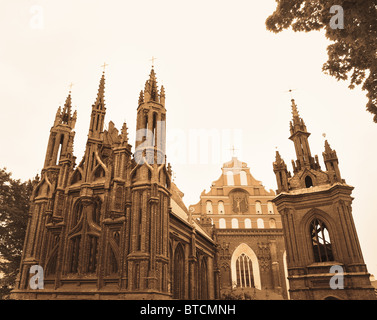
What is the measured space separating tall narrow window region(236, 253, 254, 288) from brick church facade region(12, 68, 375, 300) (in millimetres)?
6185

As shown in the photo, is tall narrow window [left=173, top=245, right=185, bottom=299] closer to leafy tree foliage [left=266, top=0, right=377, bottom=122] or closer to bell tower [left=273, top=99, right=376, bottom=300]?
bell tower [left=273, top=99, right=376, bottom=300]

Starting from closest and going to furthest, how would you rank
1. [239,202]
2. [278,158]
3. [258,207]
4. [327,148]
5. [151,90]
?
[151,90] → [327,148] → [278,158] → [258,207] → [239,202]

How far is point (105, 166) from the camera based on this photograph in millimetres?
24297

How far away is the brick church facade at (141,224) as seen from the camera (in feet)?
66.0

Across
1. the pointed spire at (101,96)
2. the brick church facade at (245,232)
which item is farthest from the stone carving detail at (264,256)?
the pointed spire at (101,96)

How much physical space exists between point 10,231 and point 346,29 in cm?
3256

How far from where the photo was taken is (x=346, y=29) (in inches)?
411

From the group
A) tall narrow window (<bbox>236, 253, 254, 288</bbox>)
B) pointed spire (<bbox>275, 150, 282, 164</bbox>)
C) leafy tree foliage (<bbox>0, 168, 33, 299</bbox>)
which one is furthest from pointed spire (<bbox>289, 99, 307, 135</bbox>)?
leafy tree foliage (<bbox>0, 168, 33, 299</bbox>)

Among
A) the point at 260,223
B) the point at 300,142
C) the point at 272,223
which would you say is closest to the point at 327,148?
the point at 300,142

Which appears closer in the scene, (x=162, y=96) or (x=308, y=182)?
(x=162, y=96)

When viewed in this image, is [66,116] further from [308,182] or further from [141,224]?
[308,182]

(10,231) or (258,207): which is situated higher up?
(258,207)

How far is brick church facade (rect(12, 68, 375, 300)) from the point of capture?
66.0 ft
